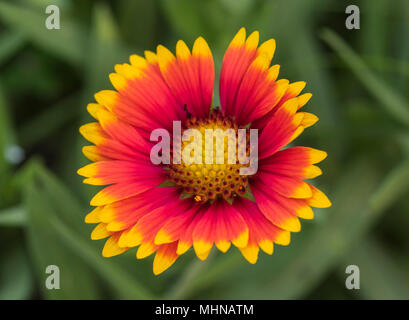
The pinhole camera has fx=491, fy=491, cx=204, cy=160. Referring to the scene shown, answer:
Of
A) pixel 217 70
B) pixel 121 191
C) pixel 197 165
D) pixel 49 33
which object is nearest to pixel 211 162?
pixel 197 165

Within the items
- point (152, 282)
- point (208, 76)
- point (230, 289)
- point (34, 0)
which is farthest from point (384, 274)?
point (34, 0)

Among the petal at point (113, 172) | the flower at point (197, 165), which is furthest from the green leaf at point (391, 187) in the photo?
the petal at point (113, 172)

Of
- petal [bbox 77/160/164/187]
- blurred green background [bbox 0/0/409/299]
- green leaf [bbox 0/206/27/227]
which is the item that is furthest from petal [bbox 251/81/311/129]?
green leaf [bbox 0/206/27/227]

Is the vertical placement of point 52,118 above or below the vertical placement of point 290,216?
above

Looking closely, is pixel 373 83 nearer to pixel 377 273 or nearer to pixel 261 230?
pixel 377 273

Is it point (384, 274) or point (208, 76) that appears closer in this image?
point (208, 76)
